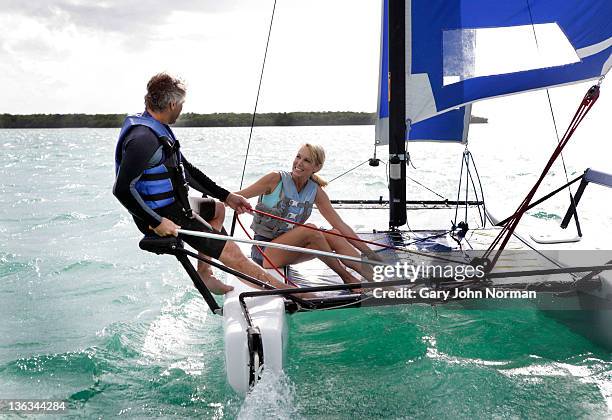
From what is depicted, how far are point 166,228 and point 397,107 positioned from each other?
2121 mm

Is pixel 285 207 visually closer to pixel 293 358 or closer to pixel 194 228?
pixel 194 228

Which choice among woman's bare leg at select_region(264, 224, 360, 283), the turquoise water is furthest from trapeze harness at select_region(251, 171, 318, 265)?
the turquoise water

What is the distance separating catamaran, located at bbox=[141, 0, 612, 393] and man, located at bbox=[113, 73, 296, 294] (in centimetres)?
13

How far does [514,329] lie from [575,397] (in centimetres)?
72

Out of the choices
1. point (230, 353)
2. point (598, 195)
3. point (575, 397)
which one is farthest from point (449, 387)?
point (598, 195)

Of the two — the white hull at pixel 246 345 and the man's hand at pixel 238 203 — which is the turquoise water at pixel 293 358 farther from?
the man's hand at pixel 238 203

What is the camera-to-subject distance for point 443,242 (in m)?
3.93

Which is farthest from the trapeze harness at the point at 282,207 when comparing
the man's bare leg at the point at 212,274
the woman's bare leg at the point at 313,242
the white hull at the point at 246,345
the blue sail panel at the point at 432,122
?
the blue sail panel at the point at 432,122

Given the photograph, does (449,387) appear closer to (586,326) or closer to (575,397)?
(575,397)

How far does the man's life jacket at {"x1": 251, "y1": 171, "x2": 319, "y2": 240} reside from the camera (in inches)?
134

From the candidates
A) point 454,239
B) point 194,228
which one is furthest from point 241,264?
point 454,239

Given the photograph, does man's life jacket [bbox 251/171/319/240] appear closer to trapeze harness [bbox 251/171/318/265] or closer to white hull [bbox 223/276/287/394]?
trapeze harness [bbox 251/171/318/265]

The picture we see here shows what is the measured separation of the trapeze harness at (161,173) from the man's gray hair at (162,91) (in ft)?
0.21

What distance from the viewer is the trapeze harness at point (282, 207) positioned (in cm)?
340
